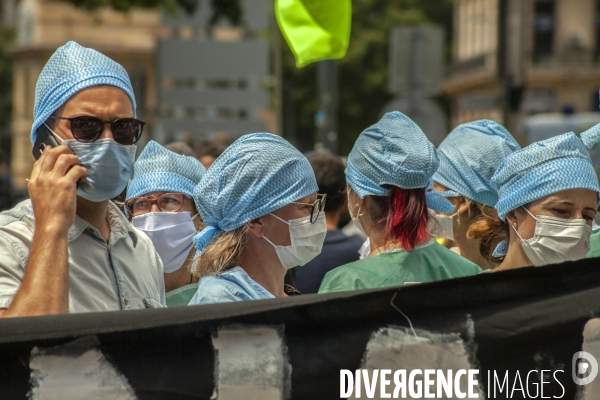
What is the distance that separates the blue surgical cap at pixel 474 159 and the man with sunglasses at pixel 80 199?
206cm

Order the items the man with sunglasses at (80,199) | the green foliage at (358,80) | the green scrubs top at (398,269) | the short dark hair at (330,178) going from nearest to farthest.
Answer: the man with sunglasses at (80,199)
the green scrubs top at (398,269)
the short dark hair at (330,178)
the green foliage at (358,80)

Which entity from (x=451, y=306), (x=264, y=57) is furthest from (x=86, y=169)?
(x=264, y=57)

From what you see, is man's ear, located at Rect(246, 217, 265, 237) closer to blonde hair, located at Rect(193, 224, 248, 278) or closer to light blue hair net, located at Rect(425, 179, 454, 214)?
blonde hair, located at Rect(193, 224, 248, 278)

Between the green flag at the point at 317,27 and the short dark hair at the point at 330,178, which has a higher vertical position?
the green flag at the point at 317,27

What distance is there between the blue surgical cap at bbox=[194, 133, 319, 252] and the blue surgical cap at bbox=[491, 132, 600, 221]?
80cm

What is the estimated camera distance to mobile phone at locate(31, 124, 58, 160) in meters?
3.09

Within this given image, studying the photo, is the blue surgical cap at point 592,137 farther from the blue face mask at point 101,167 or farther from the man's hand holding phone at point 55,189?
the man's hand holding phone at point 55,189

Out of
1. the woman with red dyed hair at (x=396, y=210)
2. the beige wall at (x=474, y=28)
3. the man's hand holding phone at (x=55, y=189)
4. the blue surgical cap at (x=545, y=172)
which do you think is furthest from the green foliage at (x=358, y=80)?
the man's hand holding phone at (x=55, y=189)

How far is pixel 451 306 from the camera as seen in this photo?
294 cm

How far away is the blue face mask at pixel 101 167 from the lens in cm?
301

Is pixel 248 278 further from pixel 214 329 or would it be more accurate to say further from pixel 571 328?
pixel 571 328

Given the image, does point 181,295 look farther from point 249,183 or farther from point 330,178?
point 330,178

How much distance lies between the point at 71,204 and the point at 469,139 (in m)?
2.71

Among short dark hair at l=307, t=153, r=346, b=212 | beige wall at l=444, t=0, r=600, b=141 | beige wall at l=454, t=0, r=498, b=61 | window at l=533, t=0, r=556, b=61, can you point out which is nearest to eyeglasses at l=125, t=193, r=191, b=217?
short dark hair at l=307, t=153, r=346, b=212
